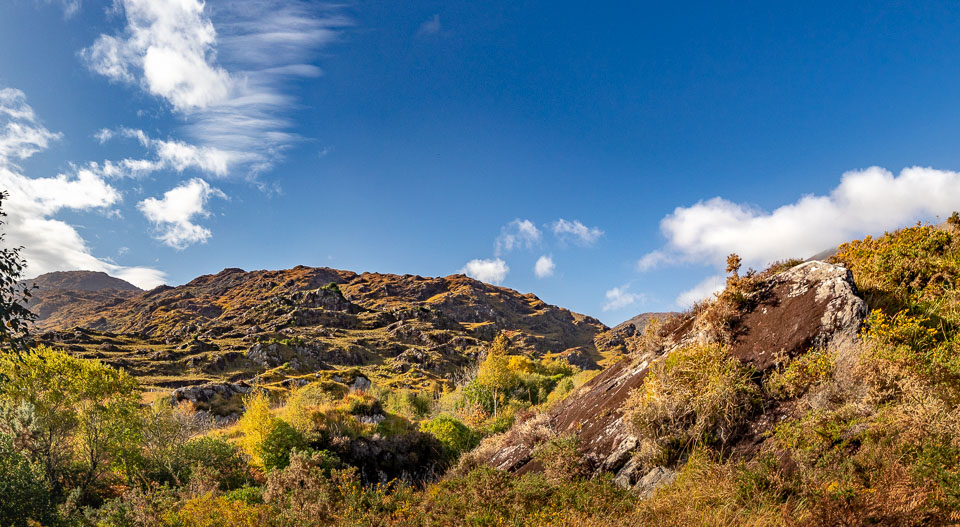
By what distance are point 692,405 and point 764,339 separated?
6.36 feet

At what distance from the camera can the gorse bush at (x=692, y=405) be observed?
6.11 m

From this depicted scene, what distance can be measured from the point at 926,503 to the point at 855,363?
91.9 inches

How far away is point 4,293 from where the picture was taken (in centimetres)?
738

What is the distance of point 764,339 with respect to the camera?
6918 mm

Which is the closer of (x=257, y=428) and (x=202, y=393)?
(x=257, y=428)

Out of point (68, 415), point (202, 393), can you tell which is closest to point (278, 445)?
point (68, 415)

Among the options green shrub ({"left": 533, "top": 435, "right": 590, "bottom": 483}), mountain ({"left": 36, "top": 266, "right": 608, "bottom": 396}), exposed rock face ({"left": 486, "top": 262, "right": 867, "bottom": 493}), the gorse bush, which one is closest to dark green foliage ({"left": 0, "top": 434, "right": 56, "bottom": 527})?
exposed rock face ({"left": 486, "top": 262, "right": 867, "bottom": 493})

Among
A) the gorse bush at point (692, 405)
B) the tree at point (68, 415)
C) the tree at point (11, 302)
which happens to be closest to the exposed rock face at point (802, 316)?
the gorse bush at point (692, 405)

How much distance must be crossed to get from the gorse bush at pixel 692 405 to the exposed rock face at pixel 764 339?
34 centimetres

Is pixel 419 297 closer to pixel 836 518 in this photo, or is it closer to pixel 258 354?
pixel 258 354

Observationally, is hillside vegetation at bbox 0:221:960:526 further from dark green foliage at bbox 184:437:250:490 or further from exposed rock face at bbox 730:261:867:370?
dark green foliage at bbox 184:437:250:490

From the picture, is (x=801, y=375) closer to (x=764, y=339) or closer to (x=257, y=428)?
(x=764, y=339)

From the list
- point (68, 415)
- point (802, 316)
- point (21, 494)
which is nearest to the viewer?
point (802, 316)

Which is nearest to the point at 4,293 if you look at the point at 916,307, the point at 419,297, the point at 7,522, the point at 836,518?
the point at 7,522
